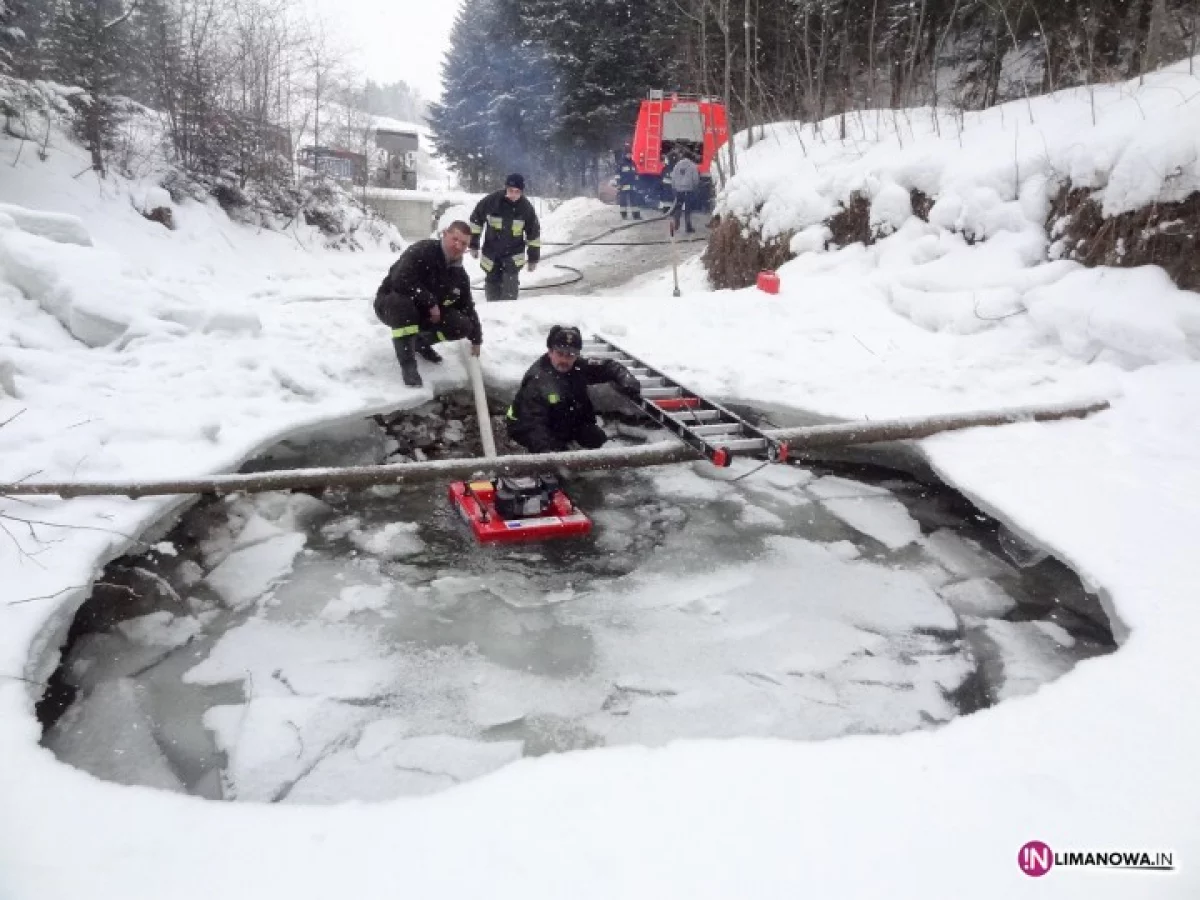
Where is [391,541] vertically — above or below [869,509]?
above

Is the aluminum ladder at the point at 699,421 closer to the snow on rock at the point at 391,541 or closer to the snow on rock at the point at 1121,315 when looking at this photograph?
the snow on rock at the point at 391,541

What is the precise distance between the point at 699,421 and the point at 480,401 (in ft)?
4.60

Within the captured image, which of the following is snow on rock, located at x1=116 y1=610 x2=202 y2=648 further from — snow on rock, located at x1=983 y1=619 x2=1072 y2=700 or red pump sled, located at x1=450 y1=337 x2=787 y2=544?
snow on rock, located at x1=983 y1=619 x2=1072 y2=700

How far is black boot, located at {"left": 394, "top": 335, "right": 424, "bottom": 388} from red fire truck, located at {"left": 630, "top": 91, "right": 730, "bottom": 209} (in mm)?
10918

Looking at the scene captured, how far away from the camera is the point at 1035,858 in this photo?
198cm

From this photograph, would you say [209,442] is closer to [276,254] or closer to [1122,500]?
[1122,500]

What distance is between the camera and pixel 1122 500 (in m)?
3.83

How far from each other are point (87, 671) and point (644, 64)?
863 inches

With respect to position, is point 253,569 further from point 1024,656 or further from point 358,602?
point 1024,656

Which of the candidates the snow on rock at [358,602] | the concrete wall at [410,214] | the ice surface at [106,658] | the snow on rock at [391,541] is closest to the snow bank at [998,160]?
the snow on rock at [391,541]

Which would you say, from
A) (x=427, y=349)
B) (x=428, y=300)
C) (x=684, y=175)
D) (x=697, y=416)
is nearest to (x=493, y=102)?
(x=684, y=175)

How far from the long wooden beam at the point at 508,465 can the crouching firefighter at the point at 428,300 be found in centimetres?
166

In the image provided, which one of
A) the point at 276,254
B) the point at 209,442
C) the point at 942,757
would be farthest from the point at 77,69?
the point at 942,757

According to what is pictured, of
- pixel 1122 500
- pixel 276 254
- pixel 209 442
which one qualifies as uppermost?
pixel 276 254
